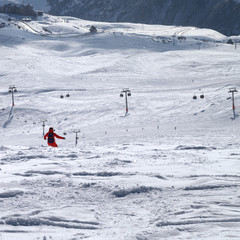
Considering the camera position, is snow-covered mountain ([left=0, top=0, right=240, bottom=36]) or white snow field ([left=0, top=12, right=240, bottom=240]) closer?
white snow field ([left=0, top=12, right=240, bottom=240])

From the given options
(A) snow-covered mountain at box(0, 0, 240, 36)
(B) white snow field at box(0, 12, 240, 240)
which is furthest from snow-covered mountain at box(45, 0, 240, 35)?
(B) white snow field at box(0, 12, 240, 240)

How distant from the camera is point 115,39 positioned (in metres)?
77.3

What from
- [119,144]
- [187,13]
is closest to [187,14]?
[187,13]

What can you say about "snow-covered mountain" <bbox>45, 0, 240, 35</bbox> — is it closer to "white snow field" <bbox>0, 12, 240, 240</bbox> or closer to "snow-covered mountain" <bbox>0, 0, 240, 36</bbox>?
"snow-covered mountain" <bbox>0, 0, 240, 36</bbox>

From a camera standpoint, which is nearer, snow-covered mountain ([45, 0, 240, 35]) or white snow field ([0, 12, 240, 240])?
white snow field ([0, 12, 240, 240])

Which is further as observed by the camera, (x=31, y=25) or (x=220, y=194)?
(x=31, y=25)

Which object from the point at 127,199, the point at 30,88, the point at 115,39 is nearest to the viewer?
the point at 127,199

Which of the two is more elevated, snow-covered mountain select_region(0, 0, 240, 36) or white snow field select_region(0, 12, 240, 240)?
snow-covered mountain select_region(0, 0, 240, 36)

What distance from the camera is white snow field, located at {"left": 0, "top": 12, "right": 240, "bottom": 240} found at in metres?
6.07

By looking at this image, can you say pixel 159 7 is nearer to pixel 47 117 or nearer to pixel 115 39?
pixel 115 39

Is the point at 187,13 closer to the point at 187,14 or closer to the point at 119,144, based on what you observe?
the point at 187,14

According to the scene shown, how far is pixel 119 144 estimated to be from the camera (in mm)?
16578

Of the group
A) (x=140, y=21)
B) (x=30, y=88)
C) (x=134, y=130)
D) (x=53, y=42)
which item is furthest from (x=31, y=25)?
(x=140, y=21)

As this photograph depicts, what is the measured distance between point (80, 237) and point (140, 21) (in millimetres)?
190329
